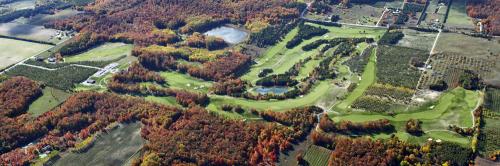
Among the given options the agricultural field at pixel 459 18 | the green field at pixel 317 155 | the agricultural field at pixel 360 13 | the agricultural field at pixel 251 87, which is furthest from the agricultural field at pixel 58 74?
the agricultural field at pixel 459 18

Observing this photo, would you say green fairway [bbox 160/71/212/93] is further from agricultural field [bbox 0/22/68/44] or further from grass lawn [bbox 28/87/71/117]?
agricultural field [bbox 0/22/68/44]

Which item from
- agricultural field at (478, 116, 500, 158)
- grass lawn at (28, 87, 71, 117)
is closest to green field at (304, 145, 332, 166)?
agricultural field at (478, 116, 500, 158)

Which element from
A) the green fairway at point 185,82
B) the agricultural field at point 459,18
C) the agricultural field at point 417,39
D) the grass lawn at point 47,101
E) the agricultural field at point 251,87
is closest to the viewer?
the agricultural field at point 251,87

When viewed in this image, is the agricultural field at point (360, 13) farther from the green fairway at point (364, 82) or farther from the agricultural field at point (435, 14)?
the green fairway at point (364, 82)

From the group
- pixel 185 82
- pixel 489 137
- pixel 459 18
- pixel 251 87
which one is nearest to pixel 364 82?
pixel 251 87

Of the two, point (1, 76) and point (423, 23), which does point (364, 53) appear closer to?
point (423, 23)

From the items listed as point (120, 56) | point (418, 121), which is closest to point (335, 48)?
point (418, 121)
